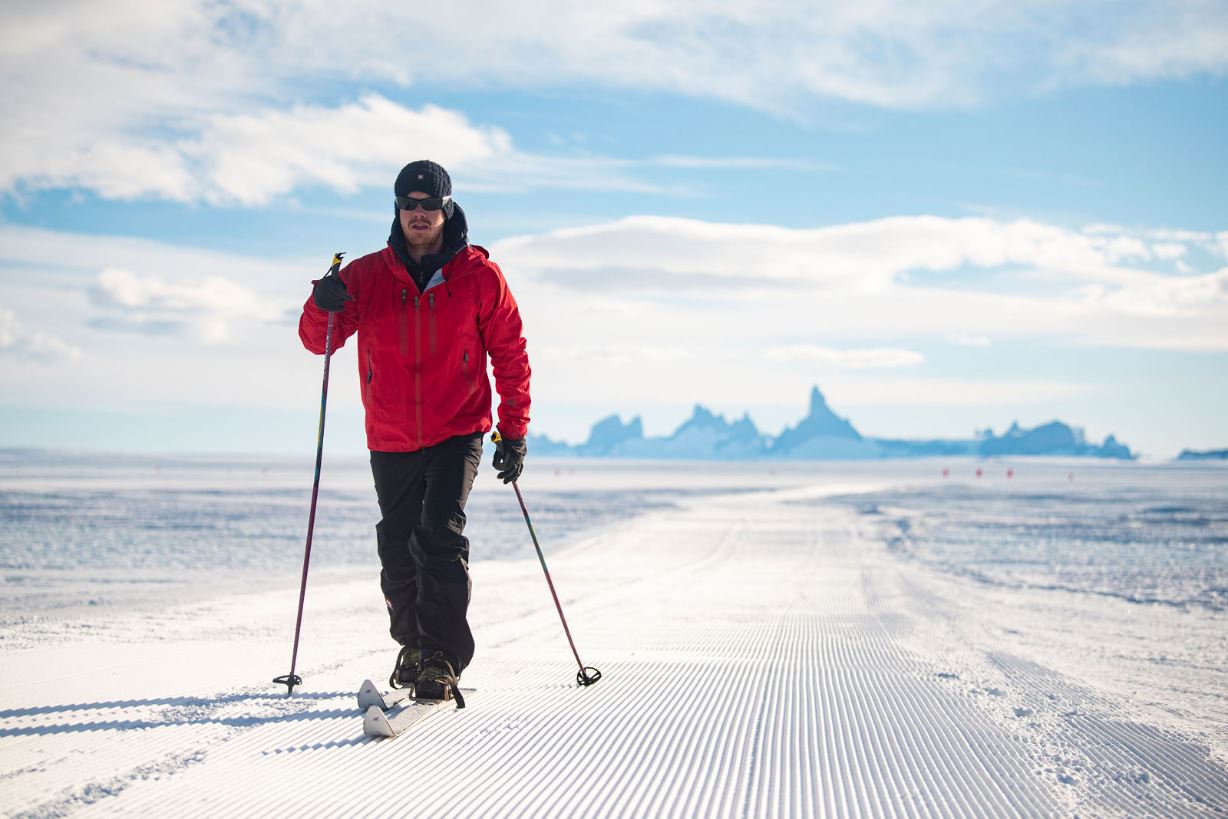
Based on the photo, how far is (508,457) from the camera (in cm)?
362

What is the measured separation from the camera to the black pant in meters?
3.41

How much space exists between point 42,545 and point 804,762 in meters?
12.2

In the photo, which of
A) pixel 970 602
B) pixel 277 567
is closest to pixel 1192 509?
pixel 970 602

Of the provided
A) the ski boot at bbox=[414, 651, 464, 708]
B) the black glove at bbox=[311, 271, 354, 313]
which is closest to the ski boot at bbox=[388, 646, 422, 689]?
the ski boot at bbox=[414, 651, 464, 708]

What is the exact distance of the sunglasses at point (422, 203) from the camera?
11.4 feet

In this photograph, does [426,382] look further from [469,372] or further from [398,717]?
[398,717]

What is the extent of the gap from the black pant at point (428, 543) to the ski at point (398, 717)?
0.71ft

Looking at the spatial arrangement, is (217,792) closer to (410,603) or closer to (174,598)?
(410,603)

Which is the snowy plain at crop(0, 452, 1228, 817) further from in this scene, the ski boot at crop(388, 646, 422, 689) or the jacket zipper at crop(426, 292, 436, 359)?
the jacket zipper at crop(426, 292, 436, 359)

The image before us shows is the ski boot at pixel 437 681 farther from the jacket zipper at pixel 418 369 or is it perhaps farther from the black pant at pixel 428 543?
the jacket zipper at pixel 418 369

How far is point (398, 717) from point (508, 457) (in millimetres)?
1091

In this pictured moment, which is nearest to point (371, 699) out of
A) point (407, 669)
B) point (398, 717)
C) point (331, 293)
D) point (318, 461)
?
point (398, 717)

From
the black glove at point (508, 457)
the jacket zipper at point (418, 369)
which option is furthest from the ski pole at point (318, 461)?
the black glove at point (508, 457)

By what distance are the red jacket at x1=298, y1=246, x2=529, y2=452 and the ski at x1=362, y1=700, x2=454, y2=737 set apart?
95 cm
